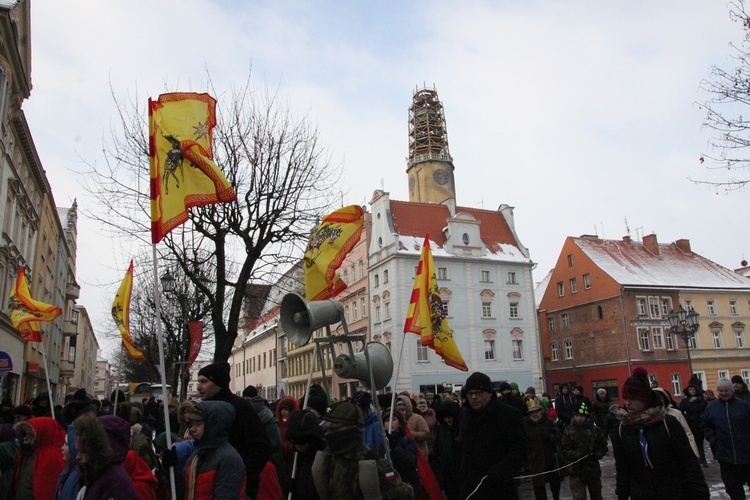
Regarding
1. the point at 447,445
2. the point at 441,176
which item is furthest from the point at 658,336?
the point at 447,445

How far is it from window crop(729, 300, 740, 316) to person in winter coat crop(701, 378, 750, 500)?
149ft

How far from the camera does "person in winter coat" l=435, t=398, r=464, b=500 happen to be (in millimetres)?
7977

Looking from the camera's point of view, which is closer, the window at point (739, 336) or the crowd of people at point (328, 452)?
the crowd of people at point (328, 452)

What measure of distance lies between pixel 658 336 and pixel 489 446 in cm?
4322

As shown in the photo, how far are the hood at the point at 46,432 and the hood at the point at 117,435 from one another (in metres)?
1.67

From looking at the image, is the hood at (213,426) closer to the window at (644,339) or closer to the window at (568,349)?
the window at (644,339)

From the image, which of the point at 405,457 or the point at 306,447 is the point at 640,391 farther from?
the point at 306,447

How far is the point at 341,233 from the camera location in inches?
339

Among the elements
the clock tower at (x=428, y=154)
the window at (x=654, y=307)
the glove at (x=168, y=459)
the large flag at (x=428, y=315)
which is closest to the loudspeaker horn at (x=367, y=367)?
the large flag at (x=428, y=315)

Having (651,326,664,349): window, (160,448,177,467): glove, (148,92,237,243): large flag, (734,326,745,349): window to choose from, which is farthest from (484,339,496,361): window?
(160,448,177,467): glove

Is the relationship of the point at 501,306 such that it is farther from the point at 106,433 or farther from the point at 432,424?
the point at 106,433

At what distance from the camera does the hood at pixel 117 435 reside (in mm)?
4145

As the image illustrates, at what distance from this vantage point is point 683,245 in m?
52.6

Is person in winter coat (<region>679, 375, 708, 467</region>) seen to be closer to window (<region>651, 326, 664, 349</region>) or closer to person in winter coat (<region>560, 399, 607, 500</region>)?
person in winter coat (<region>560, 399, 607, 500</region>)
